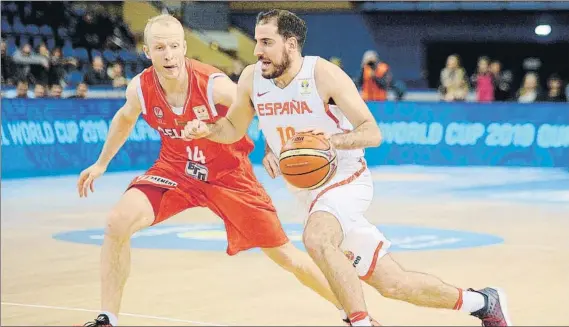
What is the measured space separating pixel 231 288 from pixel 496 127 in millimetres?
12759

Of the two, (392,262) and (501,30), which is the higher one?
(501,30)

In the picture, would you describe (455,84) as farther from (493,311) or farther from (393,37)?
(493,311)

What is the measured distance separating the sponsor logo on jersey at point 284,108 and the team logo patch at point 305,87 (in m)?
0.06

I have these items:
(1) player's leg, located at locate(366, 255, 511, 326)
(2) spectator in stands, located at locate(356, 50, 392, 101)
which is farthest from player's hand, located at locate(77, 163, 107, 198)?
(2) spectator in stands, located at locate(356, 50, 392, 101)

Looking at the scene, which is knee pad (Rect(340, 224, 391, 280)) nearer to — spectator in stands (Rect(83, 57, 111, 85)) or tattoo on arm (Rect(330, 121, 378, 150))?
tattoo on arm (Rect(330, 121, 378, 150))

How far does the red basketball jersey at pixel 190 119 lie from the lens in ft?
22.5

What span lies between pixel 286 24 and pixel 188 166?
4.27 feet

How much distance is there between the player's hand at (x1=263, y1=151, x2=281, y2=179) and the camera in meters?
6.15

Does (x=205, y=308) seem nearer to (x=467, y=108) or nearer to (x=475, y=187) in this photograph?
(x=475, y=187)

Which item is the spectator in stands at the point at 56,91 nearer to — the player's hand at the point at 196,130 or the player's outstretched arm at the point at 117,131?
the player's outstretched arm at the point at 117,131

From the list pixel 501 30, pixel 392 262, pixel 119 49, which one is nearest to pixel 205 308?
pixel 392 262

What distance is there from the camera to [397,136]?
21172 millimetres

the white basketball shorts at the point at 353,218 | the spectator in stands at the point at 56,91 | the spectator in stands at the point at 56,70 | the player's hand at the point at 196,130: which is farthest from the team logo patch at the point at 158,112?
the spectator in stands at the point at 56,70

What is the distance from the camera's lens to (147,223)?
21.6 feet
